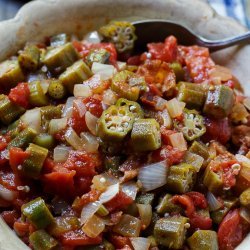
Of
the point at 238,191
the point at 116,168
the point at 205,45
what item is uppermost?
the point at 205,45

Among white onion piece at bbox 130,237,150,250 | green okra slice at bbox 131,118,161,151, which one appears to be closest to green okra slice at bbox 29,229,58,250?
white onion piece at bbox 130,237,150,250

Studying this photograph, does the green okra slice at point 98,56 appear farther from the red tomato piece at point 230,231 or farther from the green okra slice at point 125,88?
the red tomato piece at point 230,231

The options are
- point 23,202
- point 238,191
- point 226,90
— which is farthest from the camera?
point 226,90

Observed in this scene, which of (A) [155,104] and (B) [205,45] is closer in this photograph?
(A) [155,104]

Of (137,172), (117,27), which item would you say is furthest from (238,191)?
(117,27)

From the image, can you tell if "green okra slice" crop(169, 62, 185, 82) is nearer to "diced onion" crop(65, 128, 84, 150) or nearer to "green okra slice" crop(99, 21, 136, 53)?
"green okra slice" crop(99, 21, 136, 53)

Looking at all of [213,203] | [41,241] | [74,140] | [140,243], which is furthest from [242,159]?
[41,241]

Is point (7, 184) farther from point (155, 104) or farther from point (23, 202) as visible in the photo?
point (155, 104)
